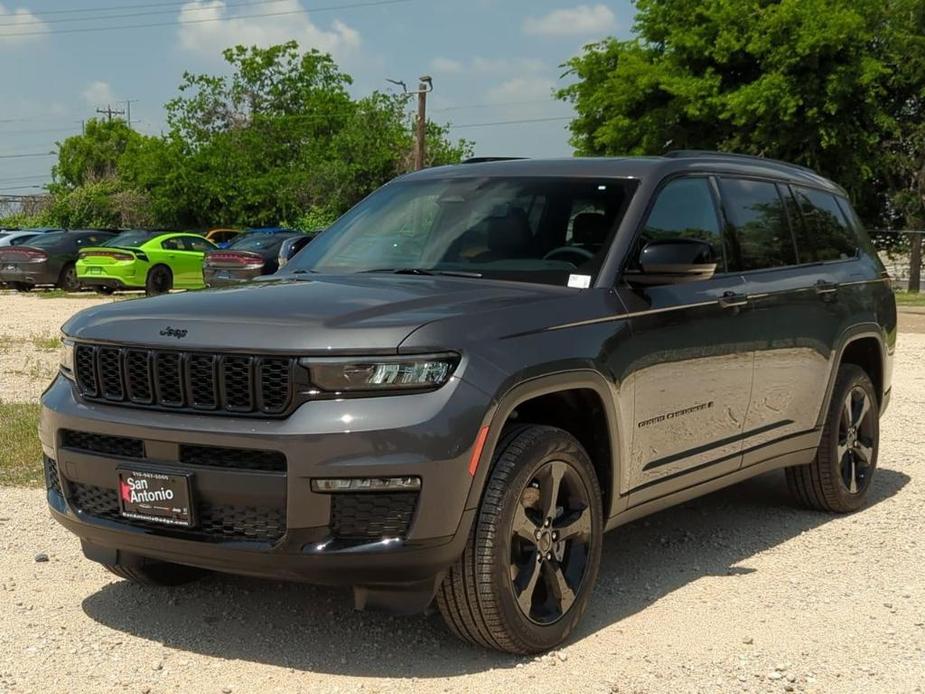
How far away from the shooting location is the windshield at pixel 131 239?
26.9m

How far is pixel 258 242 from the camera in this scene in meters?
24.8

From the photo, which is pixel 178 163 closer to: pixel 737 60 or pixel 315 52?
pixel 315 52

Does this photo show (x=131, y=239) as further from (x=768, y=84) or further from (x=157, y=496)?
(x=157, y=496)

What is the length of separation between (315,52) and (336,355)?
2680 inches

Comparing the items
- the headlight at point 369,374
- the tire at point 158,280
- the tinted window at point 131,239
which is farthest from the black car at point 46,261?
the headlight at point 369,374

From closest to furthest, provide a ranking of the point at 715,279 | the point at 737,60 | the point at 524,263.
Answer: the point at 524,263
the point at 715,279
the point at 737,60

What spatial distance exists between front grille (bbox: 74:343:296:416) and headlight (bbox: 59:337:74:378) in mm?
146

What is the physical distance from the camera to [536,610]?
4.53 meters

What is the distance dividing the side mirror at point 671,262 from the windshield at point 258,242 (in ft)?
62.8

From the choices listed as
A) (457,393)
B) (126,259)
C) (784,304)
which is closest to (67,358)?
(457,393)

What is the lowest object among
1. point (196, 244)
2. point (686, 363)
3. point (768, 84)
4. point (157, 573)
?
point (196, 244)

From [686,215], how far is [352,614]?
2.31 metres

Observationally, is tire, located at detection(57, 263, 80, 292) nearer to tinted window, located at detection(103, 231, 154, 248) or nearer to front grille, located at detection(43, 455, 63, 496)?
tinted window, located at detection(103, 231, 154, 248)

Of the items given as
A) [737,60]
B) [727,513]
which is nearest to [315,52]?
[737,60]
